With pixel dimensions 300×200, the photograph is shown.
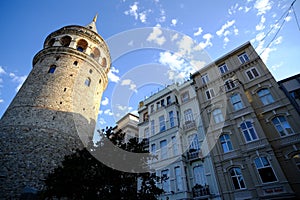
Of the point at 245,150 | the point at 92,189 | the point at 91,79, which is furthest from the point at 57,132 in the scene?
the point at 245,150

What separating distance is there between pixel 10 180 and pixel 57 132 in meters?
5.87

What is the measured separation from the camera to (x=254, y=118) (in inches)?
568

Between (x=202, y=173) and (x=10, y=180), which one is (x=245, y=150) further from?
(x=10, y=180)

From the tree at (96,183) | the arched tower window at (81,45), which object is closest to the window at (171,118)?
the tree at (96,183)

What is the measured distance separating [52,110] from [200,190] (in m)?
18.6

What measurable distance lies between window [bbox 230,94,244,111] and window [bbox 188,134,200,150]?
4.71m

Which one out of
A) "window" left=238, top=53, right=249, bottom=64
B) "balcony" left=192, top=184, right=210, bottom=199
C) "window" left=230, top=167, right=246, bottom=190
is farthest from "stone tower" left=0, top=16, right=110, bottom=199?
"window" left=238, top=53, right=249, bottom=64

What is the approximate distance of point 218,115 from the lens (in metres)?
17.2

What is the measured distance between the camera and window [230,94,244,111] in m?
16.1

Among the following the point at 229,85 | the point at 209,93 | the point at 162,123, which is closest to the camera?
the point at 229,85

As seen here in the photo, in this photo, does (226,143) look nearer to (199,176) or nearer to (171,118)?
(199,176)

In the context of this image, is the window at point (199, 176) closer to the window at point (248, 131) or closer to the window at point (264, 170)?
the window at point (264, 170)

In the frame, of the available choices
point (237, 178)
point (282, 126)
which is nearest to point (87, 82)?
point (237, 178)

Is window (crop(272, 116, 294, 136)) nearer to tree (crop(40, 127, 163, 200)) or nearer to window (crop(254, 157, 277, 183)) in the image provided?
window (crop(254, 157, 277, 183))
